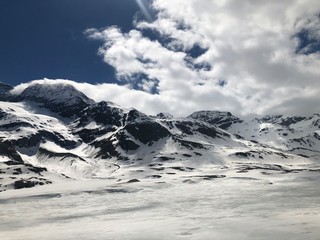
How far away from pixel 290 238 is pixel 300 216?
1276cm

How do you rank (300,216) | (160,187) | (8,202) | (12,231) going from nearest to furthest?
(300,216), (12,231), (8,202), (160,187)

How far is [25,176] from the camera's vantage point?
182 m

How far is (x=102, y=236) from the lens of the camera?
35.7 metres

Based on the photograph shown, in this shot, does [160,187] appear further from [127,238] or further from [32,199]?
[127,238]

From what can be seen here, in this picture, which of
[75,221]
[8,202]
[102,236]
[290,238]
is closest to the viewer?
[290,238]

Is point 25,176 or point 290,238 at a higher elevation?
point 25,176

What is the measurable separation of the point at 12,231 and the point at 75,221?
26.5 feet

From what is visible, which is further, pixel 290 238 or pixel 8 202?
pixel 8 202

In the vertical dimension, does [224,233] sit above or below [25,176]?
below

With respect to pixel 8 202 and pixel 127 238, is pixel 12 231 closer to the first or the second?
pixel 127 238

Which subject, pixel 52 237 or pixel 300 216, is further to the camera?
pixel 300 216

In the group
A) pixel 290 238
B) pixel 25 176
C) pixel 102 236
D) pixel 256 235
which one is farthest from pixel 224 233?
pixel 25 176

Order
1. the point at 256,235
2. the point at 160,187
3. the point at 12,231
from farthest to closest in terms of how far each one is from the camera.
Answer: the point at 160,187 < the point at 12,231 < the point at 256,235

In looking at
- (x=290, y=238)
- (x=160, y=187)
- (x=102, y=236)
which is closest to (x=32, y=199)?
(x=160, y=187)
